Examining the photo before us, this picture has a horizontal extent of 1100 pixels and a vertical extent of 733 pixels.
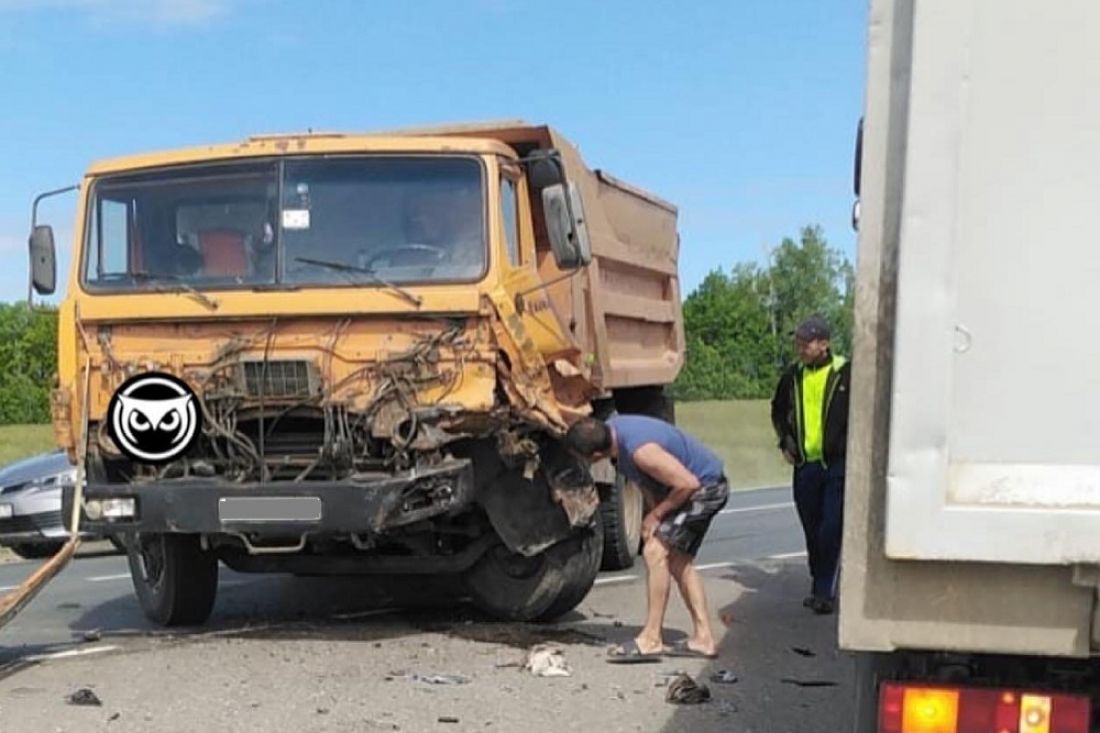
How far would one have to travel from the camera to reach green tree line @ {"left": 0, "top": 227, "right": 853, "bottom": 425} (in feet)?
164

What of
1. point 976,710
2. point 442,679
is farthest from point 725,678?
point 976,710

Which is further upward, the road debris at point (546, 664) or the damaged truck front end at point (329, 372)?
the damaged truck front end at point (329, 372)

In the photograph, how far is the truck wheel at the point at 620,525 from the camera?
10.9 m

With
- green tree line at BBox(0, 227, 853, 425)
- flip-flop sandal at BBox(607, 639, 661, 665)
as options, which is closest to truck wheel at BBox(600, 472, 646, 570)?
flip-flop sandal at BBox(607, 639, 661, 665)

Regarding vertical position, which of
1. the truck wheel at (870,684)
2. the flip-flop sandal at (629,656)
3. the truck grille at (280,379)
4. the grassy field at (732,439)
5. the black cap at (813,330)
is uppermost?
the black cap at (813,330)

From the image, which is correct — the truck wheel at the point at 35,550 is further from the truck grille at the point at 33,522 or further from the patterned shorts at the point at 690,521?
the patterned shorts at the point at 690,521

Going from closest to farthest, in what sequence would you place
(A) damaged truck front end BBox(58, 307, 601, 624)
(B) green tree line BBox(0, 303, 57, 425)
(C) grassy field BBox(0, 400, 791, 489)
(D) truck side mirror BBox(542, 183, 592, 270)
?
(A) damaged truck front end BBox(58, 307, 601, 624), (D) truck side mirror BBox(542, 183, 592, 270), (C) grassy field BBox(0, 400, 791, 489), (B) green tree line BBox(0, 303, 57, 425)

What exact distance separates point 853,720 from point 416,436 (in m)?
4.12

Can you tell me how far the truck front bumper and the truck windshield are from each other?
3.64 feet

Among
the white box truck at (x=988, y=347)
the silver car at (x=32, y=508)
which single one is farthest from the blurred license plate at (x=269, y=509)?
the silver car at (x=32, y=508)

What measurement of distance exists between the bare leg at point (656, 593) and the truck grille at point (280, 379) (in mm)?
1963

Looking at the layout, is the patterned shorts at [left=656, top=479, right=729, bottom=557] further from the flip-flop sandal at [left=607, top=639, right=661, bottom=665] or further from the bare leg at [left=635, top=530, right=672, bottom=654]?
the flip-flop sandal at [left=607, top=639, right=661, bottom=665]

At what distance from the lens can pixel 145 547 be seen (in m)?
9.10

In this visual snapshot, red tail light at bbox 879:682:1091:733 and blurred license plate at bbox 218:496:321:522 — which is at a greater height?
red tail light at bbox 879:682:1091:733
